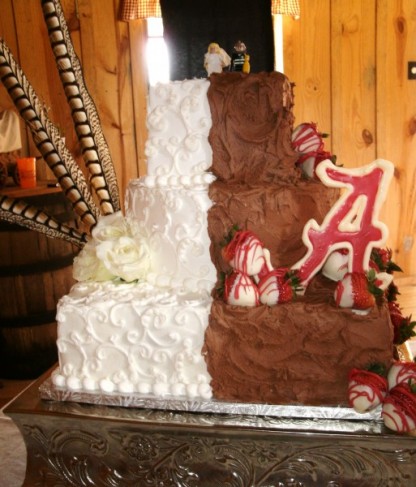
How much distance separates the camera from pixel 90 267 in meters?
1.59

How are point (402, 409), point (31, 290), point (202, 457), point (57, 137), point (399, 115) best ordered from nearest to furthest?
point (402, 409), point (202, 457), point (57, 137), point (31, 290), point (399, 115)

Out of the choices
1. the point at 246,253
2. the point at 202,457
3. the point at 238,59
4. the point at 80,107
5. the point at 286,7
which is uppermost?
the point at 286,7

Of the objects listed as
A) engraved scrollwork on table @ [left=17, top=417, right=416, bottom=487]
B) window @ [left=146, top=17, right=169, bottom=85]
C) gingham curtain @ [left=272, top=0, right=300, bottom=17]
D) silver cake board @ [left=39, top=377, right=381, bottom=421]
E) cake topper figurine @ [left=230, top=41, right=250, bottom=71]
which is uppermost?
gingham curtain @ [left=272, top=0, right=300, bottom=17]

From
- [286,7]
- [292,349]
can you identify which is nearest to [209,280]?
[292,349]

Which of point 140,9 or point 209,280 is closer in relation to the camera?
point 209,280

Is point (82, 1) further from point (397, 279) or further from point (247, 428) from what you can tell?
point (247, 428)

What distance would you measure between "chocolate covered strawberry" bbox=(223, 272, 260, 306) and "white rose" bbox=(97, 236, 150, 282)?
0.83ft

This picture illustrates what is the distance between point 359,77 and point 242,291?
8.44 feet

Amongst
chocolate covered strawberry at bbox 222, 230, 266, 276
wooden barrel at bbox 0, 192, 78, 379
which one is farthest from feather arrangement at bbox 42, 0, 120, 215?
wooden barrel at bbox 0, 192, 78, 379

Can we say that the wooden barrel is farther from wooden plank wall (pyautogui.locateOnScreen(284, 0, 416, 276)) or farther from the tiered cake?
wooden plank wall (pyautogui.locateOnScreen(284, 0, 416, 276))

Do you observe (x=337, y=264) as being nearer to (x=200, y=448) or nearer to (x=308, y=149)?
(x=308, y=149)

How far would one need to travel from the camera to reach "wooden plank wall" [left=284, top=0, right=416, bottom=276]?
3.51 metres

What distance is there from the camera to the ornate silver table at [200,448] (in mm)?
1252

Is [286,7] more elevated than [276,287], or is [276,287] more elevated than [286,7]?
[286,7]
